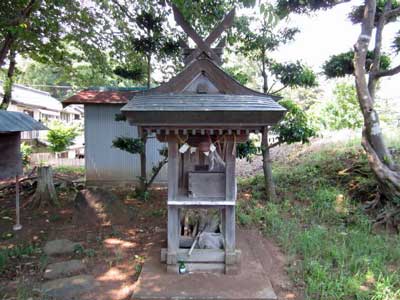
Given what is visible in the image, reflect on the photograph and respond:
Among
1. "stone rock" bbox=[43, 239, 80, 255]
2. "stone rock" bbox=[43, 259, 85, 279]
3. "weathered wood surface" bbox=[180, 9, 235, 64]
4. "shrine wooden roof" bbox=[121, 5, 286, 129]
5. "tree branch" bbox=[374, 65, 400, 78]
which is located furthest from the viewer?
"tree branch" bbox=[374, 65, 400, 78]

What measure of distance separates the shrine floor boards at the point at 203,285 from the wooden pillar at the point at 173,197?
12.1 inches

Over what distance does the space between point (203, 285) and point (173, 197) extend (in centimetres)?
127

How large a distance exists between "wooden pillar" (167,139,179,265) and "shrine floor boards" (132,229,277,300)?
307mm

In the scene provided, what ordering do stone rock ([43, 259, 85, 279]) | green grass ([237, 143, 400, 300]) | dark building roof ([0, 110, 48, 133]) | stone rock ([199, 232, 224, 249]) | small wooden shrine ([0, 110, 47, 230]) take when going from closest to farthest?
green grass ([237, 143, 400, 300]) → stone rock ([43, 259, 85, 279]) → stone rock ([199, 232, 224, 249]) → dark building roof ([0, 110, 48, 133]) → small wooden shrine ([0, 110, 47, 230])

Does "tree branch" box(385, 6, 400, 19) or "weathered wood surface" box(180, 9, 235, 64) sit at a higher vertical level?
"tree branch" box(385, 6, 400, 19)

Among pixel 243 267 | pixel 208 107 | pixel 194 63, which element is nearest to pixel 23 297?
pixel 243 267

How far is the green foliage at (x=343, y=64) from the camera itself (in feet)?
25.5

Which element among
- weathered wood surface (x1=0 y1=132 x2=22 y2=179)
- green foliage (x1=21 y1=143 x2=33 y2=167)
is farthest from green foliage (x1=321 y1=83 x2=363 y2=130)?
green foliage (x1=21 y1=143 x2=33 y2=167)

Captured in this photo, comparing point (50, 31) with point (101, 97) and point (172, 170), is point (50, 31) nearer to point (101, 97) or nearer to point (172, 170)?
point (101, 97)

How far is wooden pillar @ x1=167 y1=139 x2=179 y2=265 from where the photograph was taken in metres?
4.43

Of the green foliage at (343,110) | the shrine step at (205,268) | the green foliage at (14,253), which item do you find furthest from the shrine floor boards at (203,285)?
the green foliage at (343,110)

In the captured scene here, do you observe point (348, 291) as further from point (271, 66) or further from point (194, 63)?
point (271, 66)

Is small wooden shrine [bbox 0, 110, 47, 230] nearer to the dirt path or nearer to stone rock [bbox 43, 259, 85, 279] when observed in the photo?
the dirt path

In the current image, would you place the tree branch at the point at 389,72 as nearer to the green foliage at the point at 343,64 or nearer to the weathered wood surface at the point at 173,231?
the green foliage at the point at 343,64
